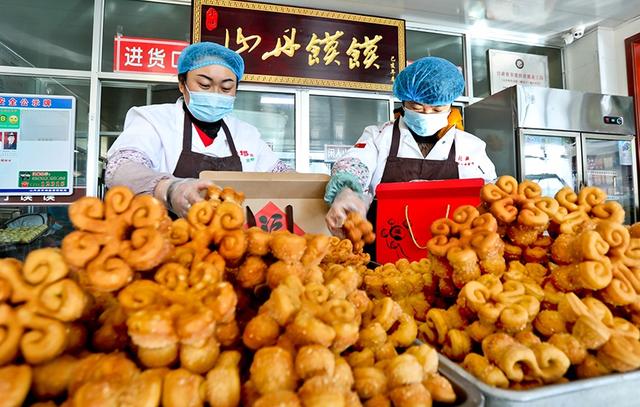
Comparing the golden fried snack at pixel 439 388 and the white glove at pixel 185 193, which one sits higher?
the white glove at pixel 185 193

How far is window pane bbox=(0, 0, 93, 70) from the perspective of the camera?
12.5 ft

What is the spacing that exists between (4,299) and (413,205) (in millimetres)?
1335

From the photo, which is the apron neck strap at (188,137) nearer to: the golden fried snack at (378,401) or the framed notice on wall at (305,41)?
the golden fried snack at (378,401)

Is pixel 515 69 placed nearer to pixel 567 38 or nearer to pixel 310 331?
pixel 567 38

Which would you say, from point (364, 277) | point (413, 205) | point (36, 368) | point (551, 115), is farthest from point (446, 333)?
point (551, 115)

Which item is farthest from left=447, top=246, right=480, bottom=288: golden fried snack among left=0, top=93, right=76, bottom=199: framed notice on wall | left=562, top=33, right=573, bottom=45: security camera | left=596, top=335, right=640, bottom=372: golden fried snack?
left=562, top=33, right=573, bottom=45: security camera

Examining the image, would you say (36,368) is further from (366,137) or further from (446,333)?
(366,137)

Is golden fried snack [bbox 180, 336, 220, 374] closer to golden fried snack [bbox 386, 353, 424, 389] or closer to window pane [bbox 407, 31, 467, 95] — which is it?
golden fried snack [bbox 386, 353, 424, 389]

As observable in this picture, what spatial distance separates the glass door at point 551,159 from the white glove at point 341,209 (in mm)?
3284

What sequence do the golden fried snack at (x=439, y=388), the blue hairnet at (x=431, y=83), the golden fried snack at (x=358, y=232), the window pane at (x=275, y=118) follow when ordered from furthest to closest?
the window pane at (x=275, y=118) < the blue hairnet at (x=431, y=83) < the golden fried snack at (x=358, y=232) < the golden fried snack at (x=439, y=388)

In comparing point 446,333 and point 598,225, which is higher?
point 598,225

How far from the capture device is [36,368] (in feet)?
1.76

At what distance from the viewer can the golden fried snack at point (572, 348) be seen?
25.5 inches

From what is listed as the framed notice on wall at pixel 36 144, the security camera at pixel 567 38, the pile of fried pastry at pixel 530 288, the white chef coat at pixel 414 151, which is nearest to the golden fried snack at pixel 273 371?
the pile of fried pastry at pixel 530 288
